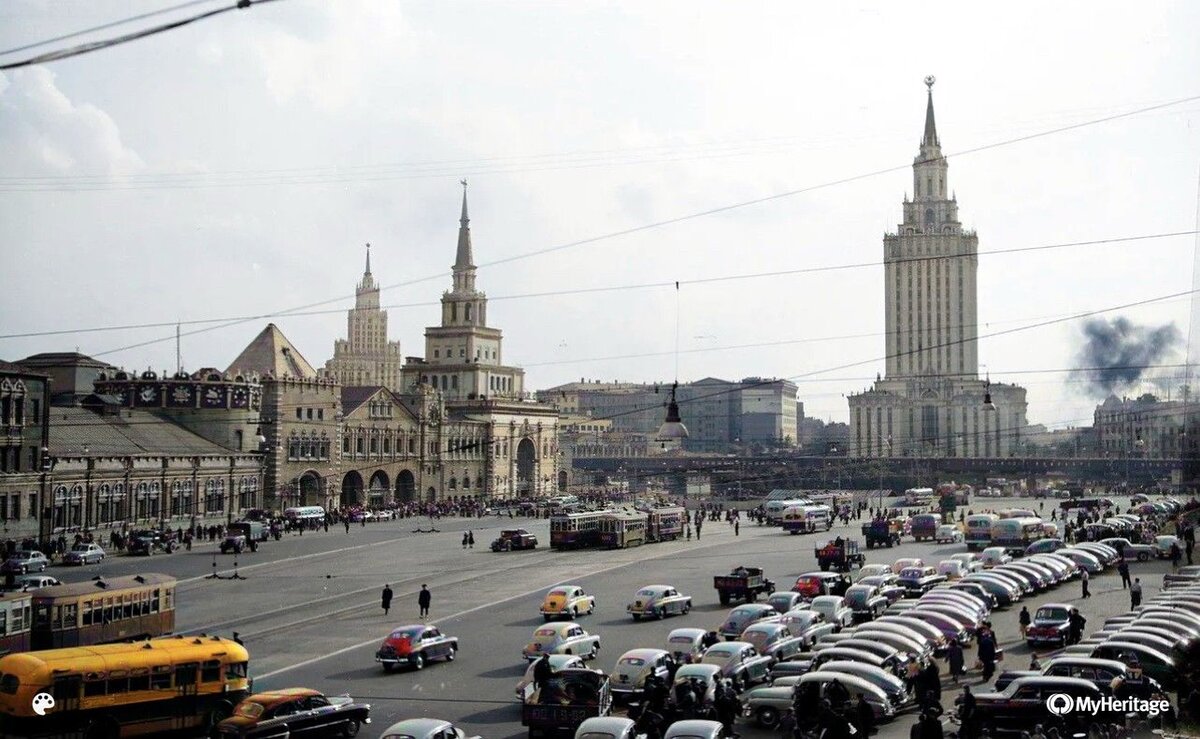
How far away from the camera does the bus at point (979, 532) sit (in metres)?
56.0

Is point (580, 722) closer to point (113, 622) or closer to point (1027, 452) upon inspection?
point (113, 622)

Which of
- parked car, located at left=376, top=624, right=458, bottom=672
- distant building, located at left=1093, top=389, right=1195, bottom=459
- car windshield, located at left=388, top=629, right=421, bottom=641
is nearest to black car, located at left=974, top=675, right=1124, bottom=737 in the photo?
parked car, located at left=376, top=624, right=458, bottom=672

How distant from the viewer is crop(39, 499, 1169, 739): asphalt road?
2688 cm

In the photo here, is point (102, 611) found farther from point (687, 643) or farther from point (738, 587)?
point (738, 587)

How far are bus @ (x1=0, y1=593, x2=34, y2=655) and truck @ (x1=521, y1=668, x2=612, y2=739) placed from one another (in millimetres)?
12507

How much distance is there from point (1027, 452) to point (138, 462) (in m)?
148

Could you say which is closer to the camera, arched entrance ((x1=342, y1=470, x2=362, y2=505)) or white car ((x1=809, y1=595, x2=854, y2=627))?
white car ((x1=809, y1=595, x2=854, y2=627))

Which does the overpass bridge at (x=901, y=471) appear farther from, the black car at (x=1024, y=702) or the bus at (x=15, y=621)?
the black car at (x=1024, y=702)

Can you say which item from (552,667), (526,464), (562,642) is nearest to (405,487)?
(526,464)

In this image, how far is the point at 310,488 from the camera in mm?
87250

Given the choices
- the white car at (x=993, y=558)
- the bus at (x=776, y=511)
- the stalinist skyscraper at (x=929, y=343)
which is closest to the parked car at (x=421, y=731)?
the white car at (x=993, y=558)

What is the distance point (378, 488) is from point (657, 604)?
62.9 metres

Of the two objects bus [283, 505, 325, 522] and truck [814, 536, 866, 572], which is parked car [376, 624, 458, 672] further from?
bus [283, 505, 325, 522]

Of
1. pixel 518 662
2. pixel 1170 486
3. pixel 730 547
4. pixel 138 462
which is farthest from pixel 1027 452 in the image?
pixel 518 662
